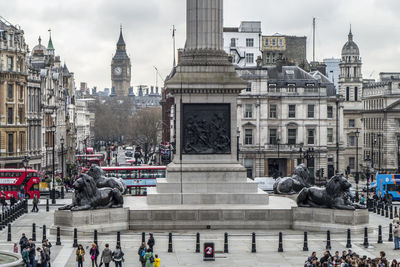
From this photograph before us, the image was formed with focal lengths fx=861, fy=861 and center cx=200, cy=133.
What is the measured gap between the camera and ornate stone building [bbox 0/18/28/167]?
7962 cm

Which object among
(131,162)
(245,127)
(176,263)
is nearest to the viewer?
(176,263)

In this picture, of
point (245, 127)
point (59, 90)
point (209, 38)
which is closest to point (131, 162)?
point (59, 90)

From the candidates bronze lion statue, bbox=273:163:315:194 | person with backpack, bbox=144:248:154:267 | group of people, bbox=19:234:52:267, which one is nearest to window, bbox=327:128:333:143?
bronze lion statue, bbox=273:163:315:194

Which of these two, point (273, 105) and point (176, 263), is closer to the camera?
point (176, 263)

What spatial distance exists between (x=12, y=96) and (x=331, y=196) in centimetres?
→ 4833

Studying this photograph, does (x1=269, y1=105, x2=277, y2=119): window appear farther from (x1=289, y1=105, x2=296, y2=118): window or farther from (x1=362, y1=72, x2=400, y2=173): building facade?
(x1=362, y1=72, x2=400, y2=173): building facade

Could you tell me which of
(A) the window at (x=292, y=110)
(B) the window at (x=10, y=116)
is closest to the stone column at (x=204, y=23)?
(B) the window at (x=10, y=116)

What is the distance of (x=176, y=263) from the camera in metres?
32.1

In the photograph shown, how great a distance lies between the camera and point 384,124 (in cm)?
10738

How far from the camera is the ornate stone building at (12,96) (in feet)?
261

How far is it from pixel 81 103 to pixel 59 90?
77588mm

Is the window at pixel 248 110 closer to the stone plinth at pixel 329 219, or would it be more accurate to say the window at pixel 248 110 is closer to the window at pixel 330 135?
the window at pixel 330 135

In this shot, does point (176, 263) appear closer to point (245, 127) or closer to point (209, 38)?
point (209, 38)

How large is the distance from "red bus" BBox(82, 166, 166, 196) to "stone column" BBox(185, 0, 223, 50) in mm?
22418
